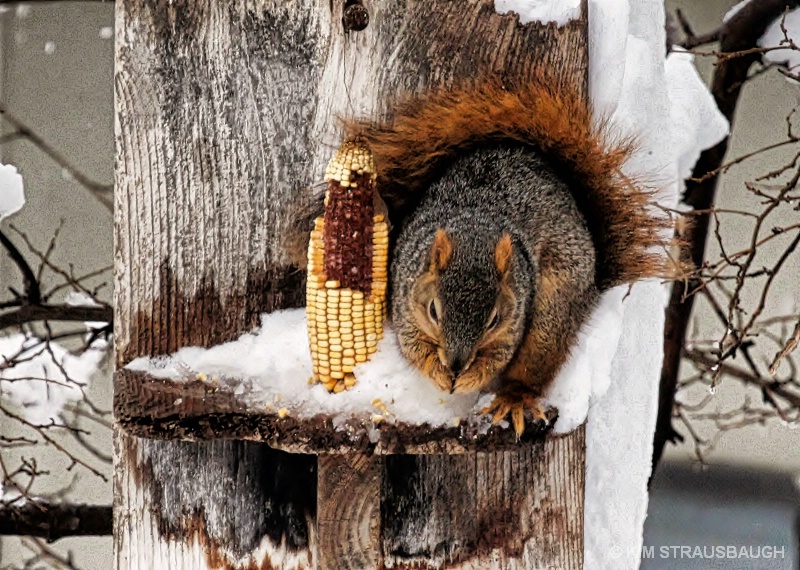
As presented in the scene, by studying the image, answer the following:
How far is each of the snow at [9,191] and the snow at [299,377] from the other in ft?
2.32

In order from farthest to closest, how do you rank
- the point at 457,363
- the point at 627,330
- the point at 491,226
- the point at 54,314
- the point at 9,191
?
the point at 54,314, the point at 9,191, the point at 627,330, the point at 491,226, the point at 457,363

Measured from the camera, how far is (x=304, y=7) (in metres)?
1.27

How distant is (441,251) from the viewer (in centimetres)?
110

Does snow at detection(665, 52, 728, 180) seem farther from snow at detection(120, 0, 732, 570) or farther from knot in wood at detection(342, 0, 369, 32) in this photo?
knot in wood at detection(342, 0, 369, 32)

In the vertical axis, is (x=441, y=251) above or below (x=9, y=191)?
below

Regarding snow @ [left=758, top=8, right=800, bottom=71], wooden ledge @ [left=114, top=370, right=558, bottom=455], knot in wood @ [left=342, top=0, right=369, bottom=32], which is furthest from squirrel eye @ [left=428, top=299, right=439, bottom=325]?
snow @ [left=758, top=8, right=800, bottom=71]

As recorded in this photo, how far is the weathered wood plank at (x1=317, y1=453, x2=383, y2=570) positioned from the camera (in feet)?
3.84

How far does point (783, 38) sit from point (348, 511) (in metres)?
1.31

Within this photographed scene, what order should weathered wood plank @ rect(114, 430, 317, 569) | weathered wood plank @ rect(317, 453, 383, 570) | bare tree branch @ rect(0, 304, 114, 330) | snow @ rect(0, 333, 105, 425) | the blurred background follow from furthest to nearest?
1. the blurred background
2. snow @ rect(0, 333, 105, 425)
3. bare tree branch @ rect(0, 304, 114, 330)
4. weathered wood plank @ rect(114, 430, 317, 569)
5. weathered wood plank @ rect(317, 453, 383, 570)

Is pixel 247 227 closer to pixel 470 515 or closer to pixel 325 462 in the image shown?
pixel 325 462

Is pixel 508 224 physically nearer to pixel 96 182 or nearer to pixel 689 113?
pixel 689 113

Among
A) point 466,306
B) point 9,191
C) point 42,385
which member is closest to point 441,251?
point 466,306

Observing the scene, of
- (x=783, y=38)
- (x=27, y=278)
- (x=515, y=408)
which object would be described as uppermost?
(x=783, y=38)

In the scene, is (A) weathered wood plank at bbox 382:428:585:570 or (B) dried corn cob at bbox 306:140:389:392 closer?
(B) dried corn cob at bbox 306:140:389:392
